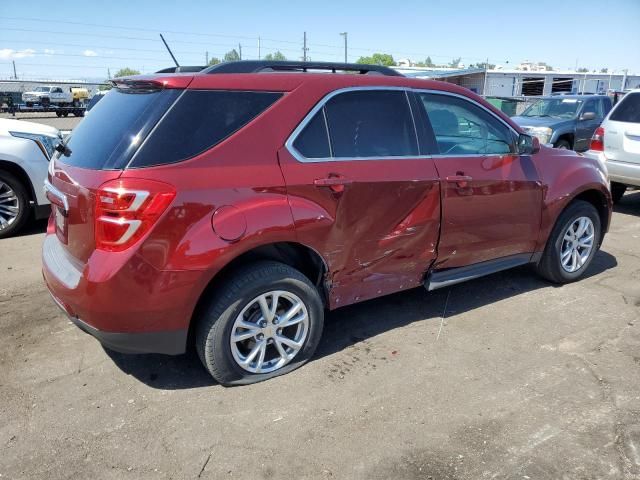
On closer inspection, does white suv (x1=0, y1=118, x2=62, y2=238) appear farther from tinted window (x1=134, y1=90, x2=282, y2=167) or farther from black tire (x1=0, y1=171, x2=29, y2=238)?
tinted window (x1=134, y1=90, x2=282, y2=167)

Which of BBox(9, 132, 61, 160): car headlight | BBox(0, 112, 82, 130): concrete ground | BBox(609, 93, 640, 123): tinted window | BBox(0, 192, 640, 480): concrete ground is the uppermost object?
BBox(609, 93, 640, 123): tinted window

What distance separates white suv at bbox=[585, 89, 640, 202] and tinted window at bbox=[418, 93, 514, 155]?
3.95m

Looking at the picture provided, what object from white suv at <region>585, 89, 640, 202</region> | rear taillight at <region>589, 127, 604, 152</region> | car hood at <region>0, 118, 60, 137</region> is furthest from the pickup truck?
white suv at <region>585, 89, 640, 202</region>

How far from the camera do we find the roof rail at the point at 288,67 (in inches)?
125

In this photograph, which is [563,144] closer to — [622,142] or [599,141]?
[599,141]

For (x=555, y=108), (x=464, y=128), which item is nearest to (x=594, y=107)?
(x=555, y=108)

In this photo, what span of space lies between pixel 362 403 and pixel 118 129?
6.88 feet

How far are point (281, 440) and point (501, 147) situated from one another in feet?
9.31

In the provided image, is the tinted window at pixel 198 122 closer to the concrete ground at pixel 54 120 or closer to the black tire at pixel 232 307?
the black tire at pixel 232 307

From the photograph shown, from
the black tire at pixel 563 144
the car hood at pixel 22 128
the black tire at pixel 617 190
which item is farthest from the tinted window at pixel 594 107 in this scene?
the car hood at pixel 22 128

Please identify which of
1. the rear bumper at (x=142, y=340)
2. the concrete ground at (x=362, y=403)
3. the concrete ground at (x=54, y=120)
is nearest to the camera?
the concrete ground at (x=362, y=403)

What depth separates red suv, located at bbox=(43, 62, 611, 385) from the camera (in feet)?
8.92

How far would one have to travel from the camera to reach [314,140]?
3.20m

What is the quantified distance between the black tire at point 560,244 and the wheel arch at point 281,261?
2367mm
